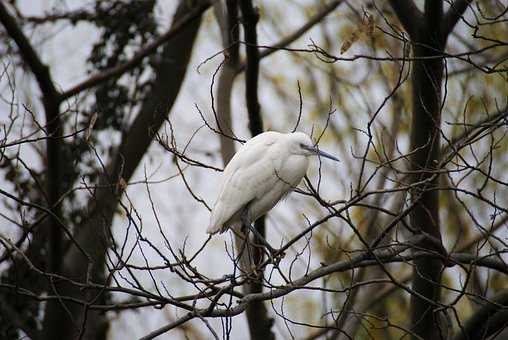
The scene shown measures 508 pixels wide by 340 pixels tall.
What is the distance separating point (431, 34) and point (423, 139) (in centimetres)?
53

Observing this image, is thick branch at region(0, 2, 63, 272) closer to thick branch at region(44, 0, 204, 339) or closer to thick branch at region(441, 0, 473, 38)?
thick branch at region(44, 0, 204, 339)

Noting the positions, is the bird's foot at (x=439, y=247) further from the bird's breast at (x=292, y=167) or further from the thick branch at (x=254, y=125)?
the thick branch at (x=254, y=125)

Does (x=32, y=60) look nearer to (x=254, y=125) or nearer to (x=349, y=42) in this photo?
(x=254, y=125)

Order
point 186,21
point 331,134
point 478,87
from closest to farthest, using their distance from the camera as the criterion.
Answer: point 186,21
point 478,87
point 331,134

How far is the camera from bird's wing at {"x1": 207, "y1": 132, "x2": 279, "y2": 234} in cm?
448

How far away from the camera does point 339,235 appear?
7488mm

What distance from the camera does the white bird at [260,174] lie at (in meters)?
4.51

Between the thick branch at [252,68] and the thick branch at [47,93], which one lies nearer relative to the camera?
the thick branch at [252,68]

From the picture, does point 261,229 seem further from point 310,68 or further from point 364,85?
point 310,68

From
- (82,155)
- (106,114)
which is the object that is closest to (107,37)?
(106,114)

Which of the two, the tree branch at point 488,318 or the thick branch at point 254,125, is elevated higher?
the thick branch at point 254,125

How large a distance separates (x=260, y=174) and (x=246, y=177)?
0.08 meters

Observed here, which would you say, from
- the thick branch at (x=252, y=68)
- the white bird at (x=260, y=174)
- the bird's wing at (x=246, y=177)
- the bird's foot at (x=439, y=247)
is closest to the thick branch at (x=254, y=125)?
the thick branch at (x=252, y=68)

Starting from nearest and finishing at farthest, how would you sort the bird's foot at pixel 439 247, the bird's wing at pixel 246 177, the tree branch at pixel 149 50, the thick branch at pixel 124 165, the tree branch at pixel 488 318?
1. the bird's foot at pixel 439 247
2. the tree branch at pixel 488 318
3. the bird's wing at pixel 246 177
4. the thick branch at pixel 124 165
5. the tree branch at pixel 149 50
